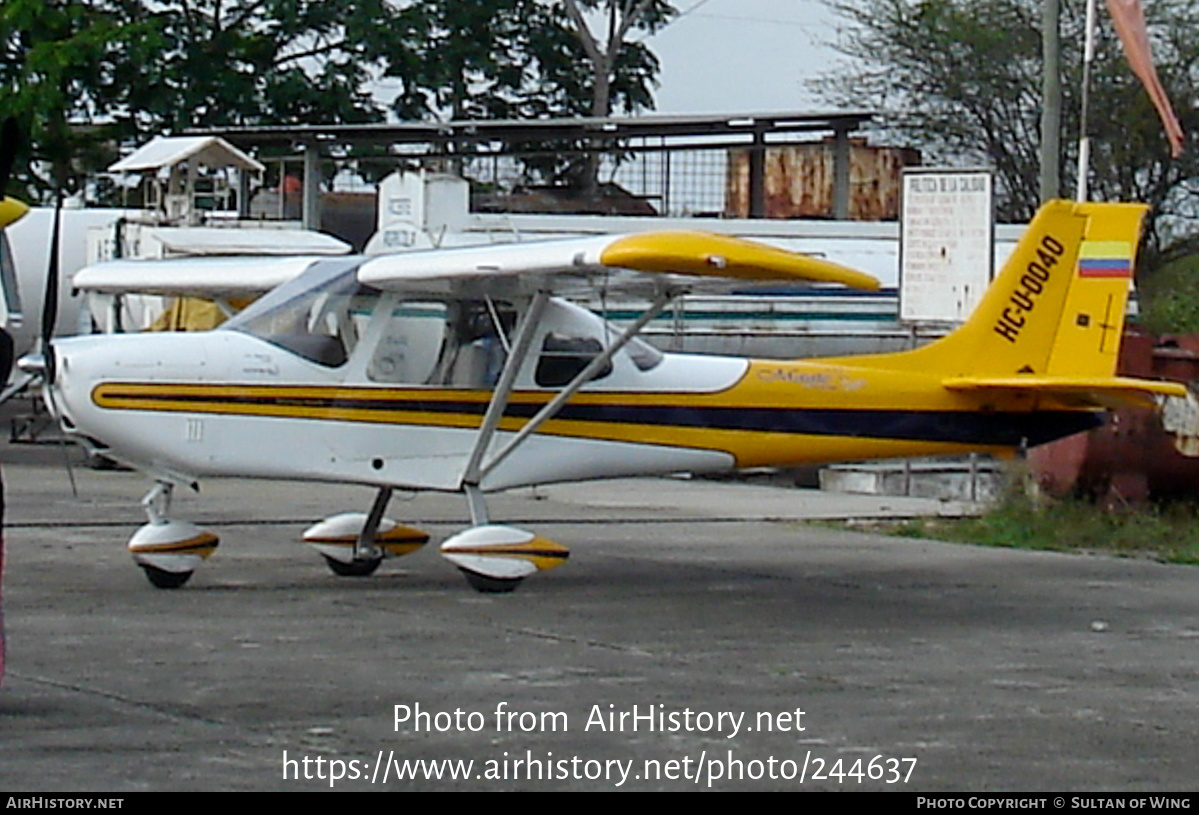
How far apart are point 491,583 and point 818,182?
2587 cm

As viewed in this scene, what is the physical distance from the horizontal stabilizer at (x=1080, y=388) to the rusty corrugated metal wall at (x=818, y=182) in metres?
20.9

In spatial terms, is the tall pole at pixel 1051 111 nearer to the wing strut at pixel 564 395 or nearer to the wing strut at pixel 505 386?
the wing strut at pixel 564 395

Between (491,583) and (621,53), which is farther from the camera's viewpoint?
(621,53)

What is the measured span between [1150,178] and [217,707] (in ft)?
100

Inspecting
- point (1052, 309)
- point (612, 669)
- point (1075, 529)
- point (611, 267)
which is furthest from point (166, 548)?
point (1075, 529)

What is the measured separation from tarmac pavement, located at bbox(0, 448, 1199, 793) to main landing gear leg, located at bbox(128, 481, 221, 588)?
0.15 m

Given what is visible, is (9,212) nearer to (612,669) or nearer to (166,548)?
(612,669)

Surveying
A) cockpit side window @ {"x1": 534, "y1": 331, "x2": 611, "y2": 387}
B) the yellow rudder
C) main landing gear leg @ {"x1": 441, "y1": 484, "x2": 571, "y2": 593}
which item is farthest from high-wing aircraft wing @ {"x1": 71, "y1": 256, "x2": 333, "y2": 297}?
the yellow rudder

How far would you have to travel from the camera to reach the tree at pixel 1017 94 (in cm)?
3628

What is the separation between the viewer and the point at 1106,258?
47.1ft

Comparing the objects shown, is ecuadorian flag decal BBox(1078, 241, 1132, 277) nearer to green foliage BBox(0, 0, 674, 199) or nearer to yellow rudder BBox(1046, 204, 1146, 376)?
yellow rudder BBox(1046, 204, 1146, 376)

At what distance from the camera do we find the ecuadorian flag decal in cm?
1430

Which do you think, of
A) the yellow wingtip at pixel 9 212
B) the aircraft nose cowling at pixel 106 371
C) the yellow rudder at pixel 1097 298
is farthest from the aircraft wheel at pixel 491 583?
the yellow wingtip at pixel 9 212
